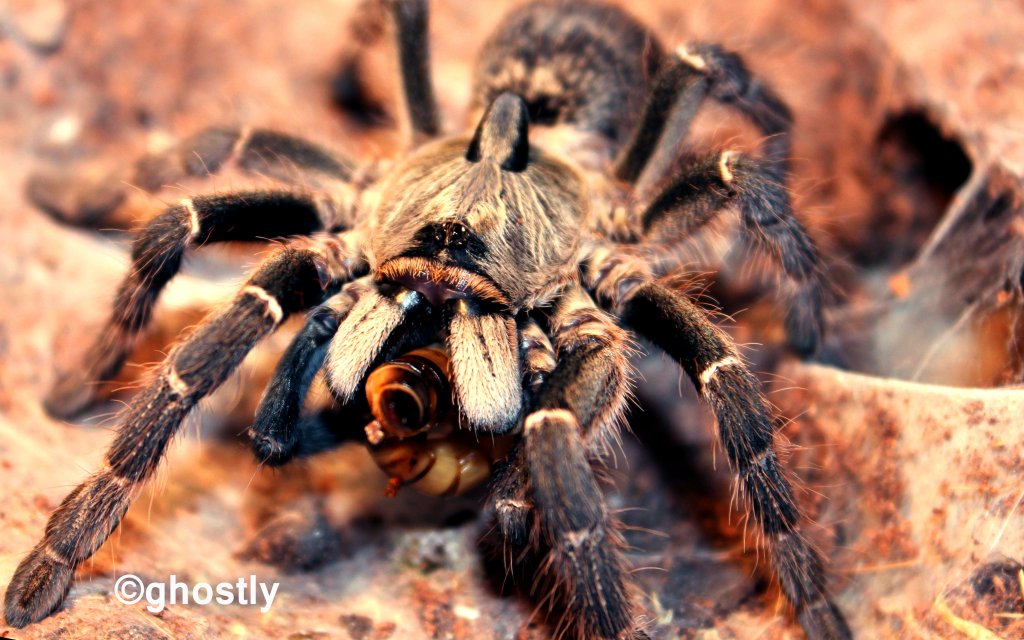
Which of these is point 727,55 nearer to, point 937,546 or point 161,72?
point 937,546

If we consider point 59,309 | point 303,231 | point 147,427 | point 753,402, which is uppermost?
point 753,402

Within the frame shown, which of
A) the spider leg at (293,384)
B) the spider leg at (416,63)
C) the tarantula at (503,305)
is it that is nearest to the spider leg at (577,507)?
the tarantula at (503,305)

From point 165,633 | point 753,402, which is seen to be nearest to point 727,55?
point 753,402

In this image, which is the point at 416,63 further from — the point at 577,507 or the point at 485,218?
the point at 577,507

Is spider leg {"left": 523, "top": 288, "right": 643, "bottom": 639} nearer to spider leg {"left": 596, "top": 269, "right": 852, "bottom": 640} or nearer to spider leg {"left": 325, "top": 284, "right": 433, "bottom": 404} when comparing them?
spider leg {"left": 596, "top": 269, "right": 852, "bottom": 640}

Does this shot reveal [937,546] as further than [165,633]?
Yes

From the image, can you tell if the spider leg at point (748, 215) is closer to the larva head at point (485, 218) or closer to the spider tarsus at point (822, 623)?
the larva head at point (485, 218)

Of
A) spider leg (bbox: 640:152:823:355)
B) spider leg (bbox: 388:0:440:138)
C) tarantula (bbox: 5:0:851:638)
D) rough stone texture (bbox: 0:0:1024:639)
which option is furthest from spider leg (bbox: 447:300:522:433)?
spider leg (bbox: 388:0:440:138)
